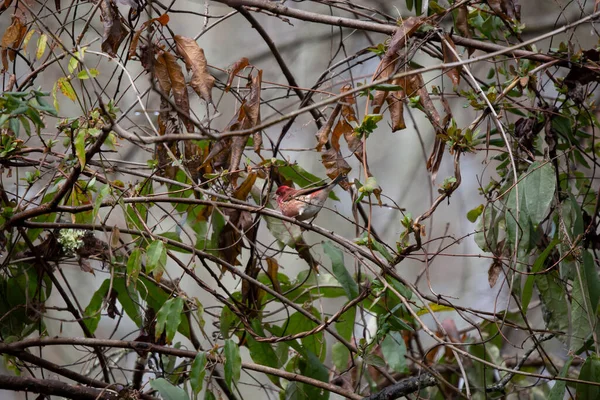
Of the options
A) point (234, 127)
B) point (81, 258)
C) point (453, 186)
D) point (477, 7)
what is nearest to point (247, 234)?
point (234, 127)

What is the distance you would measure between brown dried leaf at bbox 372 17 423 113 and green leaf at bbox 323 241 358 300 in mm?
357

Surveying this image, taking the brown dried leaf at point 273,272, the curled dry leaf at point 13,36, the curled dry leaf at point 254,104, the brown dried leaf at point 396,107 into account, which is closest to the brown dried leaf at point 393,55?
the brown dried leaf at point 396,107

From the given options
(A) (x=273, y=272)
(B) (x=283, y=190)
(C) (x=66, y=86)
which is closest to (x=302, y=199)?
(B) (x=283, y=190)

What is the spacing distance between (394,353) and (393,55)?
707 millimetres

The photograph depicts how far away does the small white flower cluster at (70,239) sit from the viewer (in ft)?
5.42

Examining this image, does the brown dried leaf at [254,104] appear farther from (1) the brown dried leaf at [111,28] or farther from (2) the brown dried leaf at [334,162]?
(1) the brown dried leaf at [111,28]

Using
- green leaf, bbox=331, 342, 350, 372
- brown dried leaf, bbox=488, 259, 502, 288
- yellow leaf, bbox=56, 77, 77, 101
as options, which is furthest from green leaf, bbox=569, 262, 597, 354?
yellow leaf, bbox=56, 77, 77, 101

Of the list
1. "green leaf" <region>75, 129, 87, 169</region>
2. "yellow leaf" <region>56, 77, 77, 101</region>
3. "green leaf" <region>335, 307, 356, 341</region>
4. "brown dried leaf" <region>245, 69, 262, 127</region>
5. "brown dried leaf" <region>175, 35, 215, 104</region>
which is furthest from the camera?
"green leaf" <region>335, 307, 356, 341</region>

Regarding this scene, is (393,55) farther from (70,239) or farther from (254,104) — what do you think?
(70,239)

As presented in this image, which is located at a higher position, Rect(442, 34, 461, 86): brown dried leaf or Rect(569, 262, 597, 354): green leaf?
Rect(442, 34, 461, 86): brown dried leaf

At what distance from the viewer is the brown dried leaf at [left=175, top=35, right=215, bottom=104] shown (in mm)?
1518

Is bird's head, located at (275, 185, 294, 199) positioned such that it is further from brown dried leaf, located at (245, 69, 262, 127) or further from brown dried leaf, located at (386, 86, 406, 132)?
brown dried leaf, located at (386, 86, 406, 132)

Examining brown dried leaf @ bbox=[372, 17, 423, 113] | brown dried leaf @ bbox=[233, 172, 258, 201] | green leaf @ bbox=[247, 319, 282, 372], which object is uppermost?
brown dried leaf @ bbox=[372, 17, 423, 113]

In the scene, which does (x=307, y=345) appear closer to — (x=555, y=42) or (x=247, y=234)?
(x=247, y=234)
